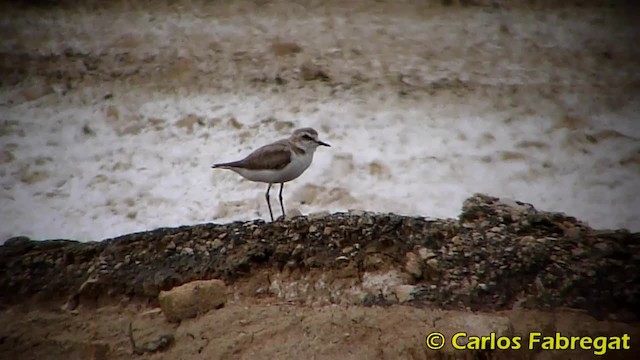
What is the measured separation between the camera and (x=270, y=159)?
15.0 ft

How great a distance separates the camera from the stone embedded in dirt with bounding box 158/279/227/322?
3516 millimetres

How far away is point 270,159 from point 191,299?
1.30 meters

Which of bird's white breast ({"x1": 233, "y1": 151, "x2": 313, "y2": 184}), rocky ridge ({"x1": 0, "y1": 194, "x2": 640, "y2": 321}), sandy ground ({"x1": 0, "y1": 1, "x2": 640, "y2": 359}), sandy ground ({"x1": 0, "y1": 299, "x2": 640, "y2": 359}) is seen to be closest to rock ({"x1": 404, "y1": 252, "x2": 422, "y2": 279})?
rocky ridge ({"x1": 0, "y1": 194, "x2": 640, "y2": 321})

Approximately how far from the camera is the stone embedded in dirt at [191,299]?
3.52 metres

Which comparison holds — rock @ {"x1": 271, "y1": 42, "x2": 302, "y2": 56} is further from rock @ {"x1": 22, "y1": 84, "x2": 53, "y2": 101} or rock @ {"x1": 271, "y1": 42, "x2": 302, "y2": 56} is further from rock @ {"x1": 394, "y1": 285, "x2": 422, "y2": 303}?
rock @ {"x1": 394, "y1": 285, "x2": 422, "y2": 303}

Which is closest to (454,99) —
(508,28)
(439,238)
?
(508,28)

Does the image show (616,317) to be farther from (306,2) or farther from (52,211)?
(306,2)

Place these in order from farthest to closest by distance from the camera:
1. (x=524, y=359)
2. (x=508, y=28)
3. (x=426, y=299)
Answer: (x=508, y=28)
(x=426, y=299)
(x=524, y=359)

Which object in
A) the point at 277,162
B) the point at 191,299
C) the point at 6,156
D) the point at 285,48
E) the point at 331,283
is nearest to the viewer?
the point at 191,299

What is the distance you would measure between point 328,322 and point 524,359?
924 millimetres

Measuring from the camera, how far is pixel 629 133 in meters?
6.30

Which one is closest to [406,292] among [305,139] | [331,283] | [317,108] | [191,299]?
[331,283]

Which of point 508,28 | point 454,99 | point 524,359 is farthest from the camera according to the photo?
point 508,28

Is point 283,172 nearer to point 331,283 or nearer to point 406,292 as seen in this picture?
point 331,283
